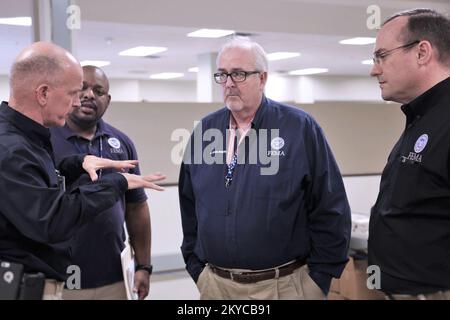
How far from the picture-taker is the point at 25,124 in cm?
145

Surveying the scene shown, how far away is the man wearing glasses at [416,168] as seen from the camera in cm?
144

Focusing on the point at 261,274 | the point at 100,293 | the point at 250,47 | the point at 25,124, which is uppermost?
the point at 250,47

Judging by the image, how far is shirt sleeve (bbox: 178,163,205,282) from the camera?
2080mm

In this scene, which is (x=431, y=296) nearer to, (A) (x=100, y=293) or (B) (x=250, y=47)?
(B) (x=250, y=47)

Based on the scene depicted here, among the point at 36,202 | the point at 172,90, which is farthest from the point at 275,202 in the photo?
the point at 172,90

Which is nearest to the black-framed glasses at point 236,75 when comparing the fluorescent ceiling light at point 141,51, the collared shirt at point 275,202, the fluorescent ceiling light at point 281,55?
the collared shirt at point 275,202

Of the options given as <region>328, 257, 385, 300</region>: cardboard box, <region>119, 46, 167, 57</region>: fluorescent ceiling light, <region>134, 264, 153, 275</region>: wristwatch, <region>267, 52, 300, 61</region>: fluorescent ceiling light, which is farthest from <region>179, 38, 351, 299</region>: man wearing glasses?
<region>267, 52, 300, 61</region>: fluorescent ceiling light

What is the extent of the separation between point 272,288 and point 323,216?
1.04 feet

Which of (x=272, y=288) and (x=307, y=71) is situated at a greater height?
(x=307, y=71)

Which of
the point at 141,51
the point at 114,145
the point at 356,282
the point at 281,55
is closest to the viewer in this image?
the point at 114,145

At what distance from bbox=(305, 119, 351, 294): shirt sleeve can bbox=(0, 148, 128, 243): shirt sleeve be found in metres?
0.83

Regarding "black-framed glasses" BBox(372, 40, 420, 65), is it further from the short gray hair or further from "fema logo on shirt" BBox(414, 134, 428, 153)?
the short gray hair

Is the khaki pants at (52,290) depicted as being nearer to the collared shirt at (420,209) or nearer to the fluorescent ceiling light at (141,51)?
the collared shirt at (420,209)
